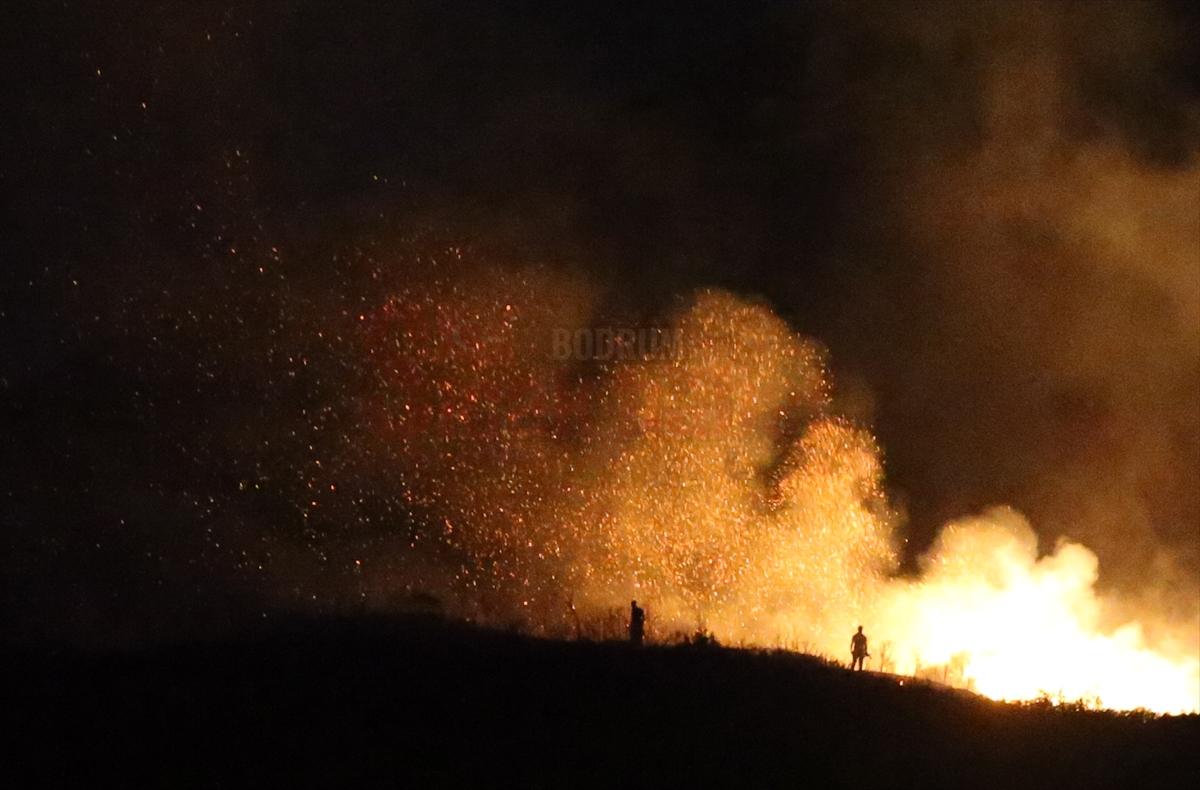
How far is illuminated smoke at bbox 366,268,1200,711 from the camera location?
2309cm

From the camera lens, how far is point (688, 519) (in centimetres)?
2556

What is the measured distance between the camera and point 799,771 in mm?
12398

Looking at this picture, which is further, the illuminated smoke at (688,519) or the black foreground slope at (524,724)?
the illuminated smoke at (688,519)

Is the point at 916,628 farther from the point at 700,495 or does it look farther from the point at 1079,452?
the point at 1079,452

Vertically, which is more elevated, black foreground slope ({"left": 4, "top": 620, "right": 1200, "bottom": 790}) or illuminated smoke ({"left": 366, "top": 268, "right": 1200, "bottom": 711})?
illuminated smoke ({"left": 366, "top": 268, "right": 1200, "bottom": 711})

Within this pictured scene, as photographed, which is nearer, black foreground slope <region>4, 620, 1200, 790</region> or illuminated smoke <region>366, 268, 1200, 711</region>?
black foreground slope <region>4, 620, 1200, 790</region>

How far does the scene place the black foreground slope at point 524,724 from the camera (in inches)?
479

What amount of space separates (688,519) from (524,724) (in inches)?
505

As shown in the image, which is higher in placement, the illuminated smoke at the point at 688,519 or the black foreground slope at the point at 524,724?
the illuminated smoke at the point at 688,519

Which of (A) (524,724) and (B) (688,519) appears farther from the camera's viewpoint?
(B) (688,519)

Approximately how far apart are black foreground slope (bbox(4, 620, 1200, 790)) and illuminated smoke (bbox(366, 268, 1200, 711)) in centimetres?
654

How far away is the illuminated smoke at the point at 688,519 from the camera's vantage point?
909 inches

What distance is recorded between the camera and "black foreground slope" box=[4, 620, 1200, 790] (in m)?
12.2

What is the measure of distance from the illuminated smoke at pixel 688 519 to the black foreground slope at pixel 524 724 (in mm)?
6539
